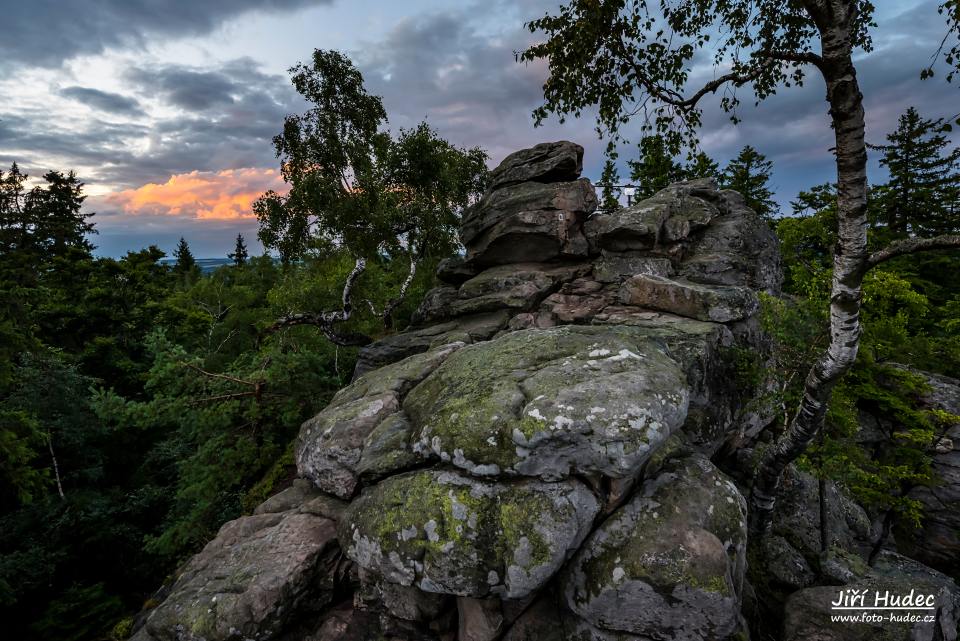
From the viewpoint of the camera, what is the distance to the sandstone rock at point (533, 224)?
51.6ft

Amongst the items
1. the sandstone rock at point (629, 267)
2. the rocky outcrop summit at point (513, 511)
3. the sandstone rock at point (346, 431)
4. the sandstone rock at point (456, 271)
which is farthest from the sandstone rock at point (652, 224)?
the sandstone rock at point (346, 431)

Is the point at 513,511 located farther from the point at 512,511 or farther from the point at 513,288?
the point at 513,288

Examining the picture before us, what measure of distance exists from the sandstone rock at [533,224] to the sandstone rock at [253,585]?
11933 millimetres

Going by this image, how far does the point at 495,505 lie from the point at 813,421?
7.15 metres

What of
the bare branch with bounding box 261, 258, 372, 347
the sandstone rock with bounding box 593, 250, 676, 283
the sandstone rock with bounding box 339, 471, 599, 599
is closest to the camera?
the sandstone rock with bounding box 339, 471, 599, 599

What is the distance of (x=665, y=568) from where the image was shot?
19.5ft

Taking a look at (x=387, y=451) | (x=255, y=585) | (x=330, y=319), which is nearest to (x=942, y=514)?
(x=387, y=451)

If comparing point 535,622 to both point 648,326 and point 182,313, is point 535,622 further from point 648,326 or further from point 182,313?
point 182,313

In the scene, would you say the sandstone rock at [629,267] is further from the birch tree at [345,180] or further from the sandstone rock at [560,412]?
the birch tree at [345,180]

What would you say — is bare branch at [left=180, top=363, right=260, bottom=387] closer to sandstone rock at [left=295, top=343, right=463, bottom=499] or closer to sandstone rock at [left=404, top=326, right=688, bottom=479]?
sandstone rock at [left=295, top=343, right=463, bottom=499]

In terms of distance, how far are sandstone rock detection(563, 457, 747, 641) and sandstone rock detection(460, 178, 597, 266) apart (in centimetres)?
1068

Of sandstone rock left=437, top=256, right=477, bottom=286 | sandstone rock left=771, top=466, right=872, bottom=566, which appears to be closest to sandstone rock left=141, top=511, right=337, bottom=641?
sandstone rock left=437, top=256, right=477, bottom=286

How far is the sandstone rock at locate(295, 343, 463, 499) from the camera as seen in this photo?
340 inches

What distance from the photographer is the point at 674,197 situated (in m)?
16.7
